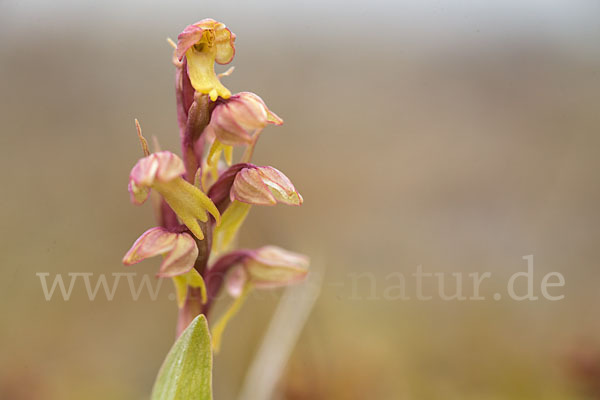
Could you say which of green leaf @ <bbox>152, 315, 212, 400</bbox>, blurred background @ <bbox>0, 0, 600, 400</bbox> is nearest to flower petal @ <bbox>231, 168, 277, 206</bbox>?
green leaf @ <bbox>152, 315, 212, 400</bbox>

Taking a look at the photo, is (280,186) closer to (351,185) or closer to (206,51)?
(206,51)

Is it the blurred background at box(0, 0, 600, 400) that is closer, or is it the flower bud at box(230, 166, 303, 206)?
the flower bud at box(230, 166, 303, 206)

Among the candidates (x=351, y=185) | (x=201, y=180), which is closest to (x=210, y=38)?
(x=201, y=180)

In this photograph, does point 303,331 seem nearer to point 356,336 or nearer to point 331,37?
point 356,336

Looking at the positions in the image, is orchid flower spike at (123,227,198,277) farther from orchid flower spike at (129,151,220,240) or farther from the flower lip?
the flower lip

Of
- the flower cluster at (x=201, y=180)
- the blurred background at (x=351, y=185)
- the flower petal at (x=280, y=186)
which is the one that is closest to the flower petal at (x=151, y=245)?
the flower cluster at (x=201, y=180)

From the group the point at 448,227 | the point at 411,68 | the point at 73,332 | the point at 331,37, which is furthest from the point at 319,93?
the point at 73,332

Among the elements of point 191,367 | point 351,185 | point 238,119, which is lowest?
point 351,185
